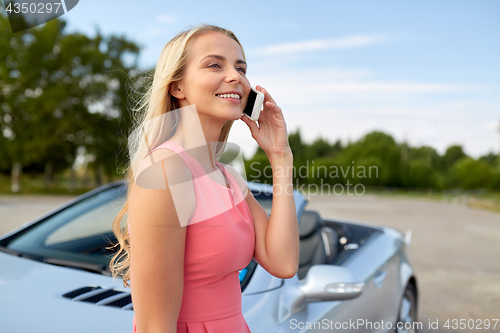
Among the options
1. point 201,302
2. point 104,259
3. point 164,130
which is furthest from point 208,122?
point 104,259

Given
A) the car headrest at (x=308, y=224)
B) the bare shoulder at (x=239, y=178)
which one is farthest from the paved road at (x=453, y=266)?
the bare shoulder at (x=239, y=178)

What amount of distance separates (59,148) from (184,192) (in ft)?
77.9

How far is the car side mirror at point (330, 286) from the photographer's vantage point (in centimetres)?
197

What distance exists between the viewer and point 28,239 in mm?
2420

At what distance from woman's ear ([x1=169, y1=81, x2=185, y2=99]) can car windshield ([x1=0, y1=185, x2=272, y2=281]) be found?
108 cm

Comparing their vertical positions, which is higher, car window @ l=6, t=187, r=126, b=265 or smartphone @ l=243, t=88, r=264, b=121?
smartphone @ l=243, t=88, r=264, b=121

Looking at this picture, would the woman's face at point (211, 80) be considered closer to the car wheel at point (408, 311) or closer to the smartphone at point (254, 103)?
the smartphone at point (254, 103)

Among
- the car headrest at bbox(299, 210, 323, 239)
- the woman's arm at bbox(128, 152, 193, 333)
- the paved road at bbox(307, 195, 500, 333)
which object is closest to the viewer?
the woman's arm at bbox(128, 152, 193, 333)

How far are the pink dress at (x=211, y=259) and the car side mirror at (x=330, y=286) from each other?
83 cm

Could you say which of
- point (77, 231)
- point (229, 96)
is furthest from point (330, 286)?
point (77, 231)

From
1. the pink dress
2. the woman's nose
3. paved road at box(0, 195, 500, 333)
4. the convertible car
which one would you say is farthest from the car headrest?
paved road at box(0, 195, 500, 333)

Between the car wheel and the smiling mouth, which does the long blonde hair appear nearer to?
the smiling mouth

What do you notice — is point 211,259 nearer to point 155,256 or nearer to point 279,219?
point 155,256

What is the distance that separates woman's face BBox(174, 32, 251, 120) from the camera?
1208 mm
